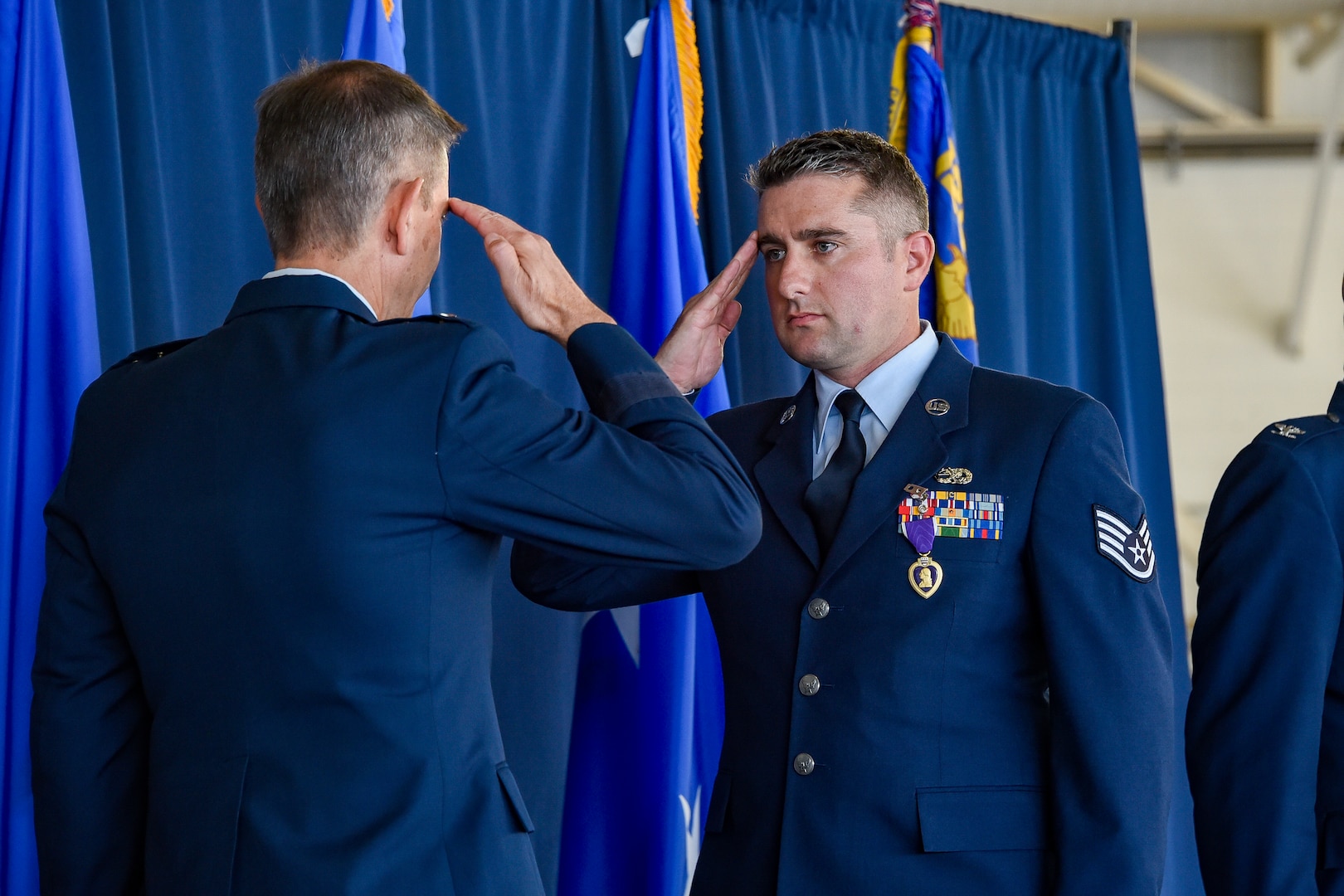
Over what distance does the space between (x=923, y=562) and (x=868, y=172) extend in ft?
2.29

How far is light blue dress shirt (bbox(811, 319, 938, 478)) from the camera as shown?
188cm

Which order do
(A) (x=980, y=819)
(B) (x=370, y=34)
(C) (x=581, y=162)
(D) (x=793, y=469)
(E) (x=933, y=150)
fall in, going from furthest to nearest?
(E) (x=933, y=150) → (C) (x=581, y=162) → (B) (x=370, y=34) → (D) (x=793, y=469) → (A) (x=980, y=819)

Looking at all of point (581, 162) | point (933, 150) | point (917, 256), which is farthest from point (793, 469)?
point (933, 150)

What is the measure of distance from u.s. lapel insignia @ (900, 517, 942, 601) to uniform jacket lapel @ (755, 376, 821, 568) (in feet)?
0.44

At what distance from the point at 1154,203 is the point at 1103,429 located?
436 centimetres

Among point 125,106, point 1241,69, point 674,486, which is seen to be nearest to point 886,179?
point 674,486

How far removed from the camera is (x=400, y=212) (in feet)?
4.67

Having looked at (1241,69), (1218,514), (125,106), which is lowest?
(1218,514)

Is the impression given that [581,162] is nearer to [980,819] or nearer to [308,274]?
[308,274]

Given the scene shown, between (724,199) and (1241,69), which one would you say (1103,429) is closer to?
(724,199)

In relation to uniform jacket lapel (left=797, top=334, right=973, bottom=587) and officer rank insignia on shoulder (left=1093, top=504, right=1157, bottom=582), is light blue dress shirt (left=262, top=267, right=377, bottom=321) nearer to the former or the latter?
uniform jacket lapel (left=797, top=334, right=973, bottom=587)

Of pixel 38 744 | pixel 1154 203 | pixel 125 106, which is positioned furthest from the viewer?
pixel 1154 203

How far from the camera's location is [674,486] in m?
1.32

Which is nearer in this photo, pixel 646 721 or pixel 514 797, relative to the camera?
pixel 514 797
